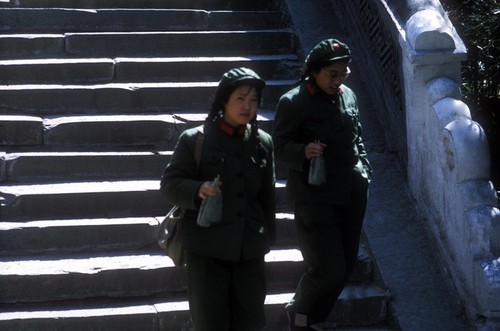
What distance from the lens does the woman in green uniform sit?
18.1ft

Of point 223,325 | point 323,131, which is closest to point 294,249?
point 323,131

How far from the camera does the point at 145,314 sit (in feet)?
21.9

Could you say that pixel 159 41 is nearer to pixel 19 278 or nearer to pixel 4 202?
pixel 4 202

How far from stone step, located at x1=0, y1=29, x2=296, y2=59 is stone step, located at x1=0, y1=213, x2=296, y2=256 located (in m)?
2.07

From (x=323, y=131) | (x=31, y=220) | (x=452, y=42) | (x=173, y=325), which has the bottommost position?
(x=173, y=325)

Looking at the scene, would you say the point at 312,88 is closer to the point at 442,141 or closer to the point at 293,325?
the point at 442,141

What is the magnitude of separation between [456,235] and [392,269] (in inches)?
19.9

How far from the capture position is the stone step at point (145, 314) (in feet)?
21.6

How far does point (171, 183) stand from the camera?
5477 millimetres

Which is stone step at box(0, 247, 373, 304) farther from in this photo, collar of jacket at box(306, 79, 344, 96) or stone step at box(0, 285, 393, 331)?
collar of jacket at box(306, 79, 344, 96)

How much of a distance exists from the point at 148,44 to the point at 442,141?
10.0 feet

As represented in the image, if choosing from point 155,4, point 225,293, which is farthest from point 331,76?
point 155,4

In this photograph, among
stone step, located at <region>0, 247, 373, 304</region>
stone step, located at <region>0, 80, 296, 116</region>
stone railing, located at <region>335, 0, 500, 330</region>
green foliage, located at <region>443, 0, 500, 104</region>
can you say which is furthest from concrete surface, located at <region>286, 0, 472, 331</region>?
stone step, located at <region>0, 80, 296, 116</region>

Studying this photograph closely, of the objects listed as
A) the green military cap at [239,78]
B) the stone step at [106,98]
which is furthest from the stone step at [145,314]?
the stone step at [106,98]
